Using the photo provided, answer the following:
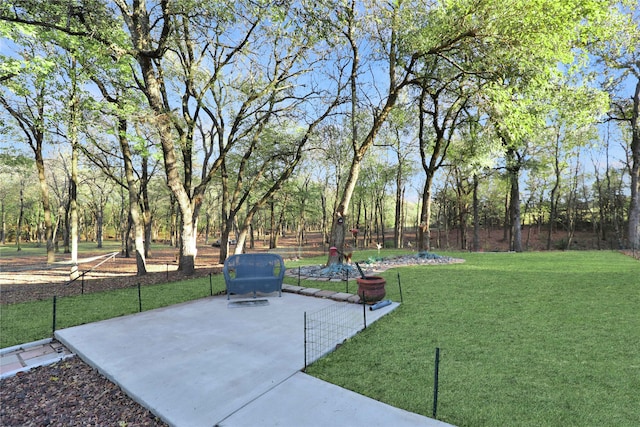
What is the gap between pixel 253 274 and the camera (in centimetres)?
609

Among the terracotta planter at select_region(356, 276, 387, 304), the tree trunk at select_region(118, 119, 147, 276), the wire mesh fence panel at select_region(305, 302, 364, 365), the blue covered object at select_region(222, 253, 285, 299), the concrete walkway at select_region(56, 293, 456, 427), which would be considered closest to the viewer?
the concrete walkway at select_region(56, 293, 456, 427)

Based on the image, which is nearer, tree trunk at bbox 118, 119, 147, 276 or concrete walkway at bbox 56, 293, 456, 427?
concrete walkway at bbox 56, 293, 456, 427

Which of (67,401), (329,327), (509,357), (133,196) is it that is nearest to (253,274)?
(329,327)

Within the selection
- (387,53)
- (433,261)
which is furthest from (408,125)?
(433,261)

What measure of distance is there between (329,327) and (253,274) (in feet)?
7.61

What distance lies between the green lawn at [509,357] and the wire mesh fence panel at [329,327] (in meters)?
0.17

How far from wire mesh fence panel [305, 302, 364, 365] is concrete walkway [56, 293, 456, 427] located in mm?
107

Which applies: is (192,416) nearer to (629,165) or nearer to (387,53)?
(387,53)

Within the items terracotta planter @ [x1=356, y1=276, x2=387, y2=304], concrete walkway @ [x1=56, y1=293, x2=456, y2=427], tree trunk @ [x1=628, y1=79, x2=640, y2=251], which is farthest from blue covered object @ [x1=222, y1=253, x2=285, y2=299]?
tree trunk @ [x1=628, y1=79, x2=640, y2=251]

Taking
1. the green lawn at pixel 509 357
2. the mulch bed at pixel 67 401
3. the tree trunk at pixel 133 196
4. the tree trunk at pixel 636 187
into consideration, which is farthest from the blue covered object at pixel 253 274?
the tree trunk at pixel 636 187

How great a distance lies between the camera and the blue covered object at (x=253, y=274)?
579cm

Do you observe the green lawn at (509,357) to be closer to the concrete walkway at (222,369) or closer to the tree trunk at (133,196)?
the concrete walkway at (222,369)

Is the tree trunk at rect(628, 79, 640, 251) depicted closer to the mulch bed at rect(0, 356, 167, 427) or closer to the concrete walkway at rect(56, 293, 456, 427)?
the concrete walkway at rect(56, 293, 456, 427)

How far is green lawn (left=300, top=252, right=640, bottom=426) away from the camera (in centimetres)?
237
